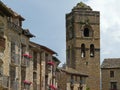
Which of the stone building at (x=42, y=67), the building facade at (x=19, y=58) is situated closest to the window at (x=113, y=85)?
the stone building at (x=42, y=67)

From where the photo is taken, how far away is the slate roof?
13730cm

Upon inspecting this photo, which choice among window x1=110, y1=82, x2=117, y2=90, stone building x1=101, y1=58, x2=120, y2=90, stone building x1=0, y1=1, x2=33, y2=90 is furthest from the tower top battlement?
stone building x1=0, y1=1, x2=33, y2=90

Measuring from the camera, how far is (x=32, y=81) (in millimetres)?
60375

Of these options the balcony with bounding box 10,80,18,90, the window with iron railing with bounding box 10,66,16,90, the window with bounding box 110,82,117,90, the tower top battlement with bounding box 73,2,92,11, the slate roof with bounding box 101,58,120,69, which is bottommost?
the balcony with bounding box 10,80,18,90

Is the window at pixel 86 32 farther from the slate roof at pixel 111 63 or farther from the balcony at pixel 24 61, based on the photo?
the balcony at pixel 24 61

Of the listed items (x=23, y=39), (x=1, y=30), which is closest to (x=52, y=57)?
(x=23, y=39)

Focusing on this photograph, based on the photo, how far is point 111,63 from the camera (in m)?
138

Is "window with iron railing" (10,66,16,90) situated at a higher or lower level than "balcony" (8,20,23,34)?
lower

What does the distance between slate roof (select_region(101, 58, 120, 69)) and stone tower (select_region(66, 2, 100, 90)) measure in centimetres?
657

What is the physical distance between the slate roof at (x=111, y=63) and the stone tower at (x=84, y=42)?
21.6 feet

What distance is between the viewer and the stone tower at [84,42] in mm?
130375

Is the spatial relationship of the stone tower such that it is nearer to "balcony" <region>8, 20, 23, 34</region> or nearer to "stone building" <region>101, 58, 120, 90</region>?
"stone building" <region>101, 58, 120, 90</region>

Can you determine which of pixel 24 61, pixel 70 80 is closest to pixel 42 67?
pixel 24 61

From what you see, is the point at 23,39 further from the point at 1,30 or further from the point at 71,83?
the point at 71,83
